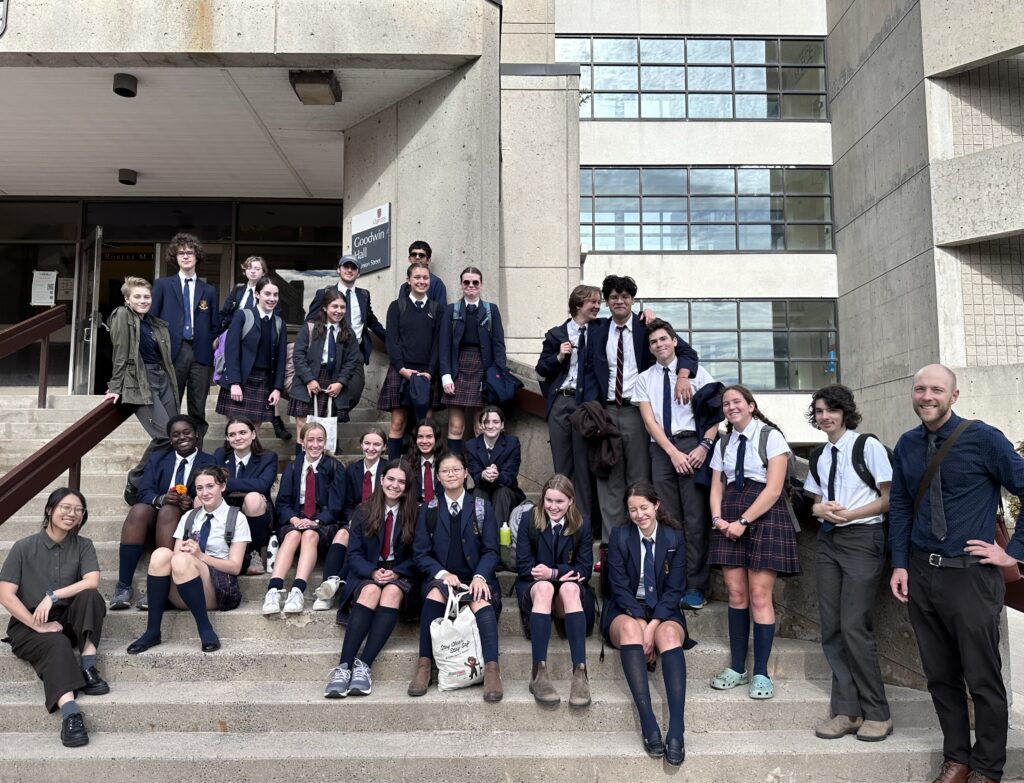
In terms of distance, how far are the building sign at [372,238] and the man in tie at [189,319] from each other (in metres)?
2.08

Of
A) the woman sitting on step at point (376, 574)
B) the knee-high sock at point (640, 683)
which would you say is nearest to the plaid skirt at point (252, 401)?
the woman sitting on step at point (376, 574)

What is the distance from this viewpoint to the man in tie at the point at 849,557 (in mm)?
4352

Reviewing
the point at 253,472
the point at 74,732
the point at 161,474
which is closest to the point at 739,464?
the point at 253,472

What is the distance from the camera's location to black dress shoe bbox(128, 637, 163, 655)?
4.75 meters

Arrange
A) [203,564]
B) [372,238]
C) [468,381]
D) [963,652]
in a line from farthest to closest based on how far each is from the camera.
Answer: [372,238], [468,381], [203,564], [963,652]

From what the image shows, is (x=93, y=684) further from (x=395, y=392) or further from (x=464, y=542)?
(x=395, y=392)

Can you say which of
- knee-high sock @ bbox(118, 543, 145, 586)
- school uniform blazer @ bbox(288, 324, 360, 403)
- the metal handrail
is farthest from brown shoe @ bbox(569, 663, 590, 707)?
the metal handrail

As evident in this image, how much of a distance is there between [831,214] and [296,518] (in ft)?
68.8

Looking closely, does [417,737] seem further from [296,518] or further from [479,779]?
[296,518]

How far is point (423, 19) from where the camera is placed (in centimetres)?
766

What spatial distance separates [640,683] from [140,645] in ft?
9.39

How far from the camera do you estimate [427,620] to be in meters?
4.68

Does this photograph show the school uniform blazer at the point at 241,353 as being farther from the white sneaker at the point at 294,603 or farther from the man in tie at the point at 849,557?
the man in tie at the point at 849,557

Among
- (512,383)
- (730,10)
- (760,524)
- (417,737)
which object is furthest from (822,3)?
(417,737)
